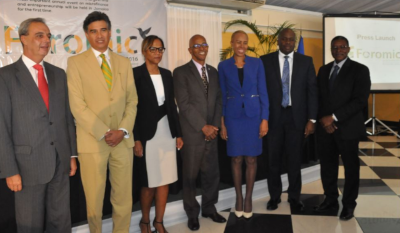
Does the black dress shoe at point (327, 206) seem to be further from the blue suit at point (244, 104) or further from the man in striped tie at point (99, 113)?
the man in striped tie at point (99, 113)

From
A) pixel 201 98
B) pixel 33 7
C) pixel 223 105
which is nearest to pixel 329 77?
pixel 223 105

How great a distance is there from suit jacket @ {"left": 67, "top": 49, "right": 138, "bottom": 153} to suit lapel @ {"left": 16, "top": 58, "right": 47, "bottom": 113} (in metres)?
0.21

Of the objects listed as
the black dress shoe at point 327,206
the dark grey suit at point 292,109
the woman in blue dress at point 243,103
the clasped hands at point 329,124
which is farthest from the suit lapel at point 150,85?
the black dress shoe at point 327,206

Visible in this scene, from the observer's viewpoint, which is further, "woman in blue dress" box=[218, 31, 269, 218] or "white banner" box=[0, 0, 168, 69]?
"white banner" box=[0, 0, 168, 69]

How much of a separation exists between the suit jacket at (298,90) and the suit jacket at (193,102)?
2.09 ft

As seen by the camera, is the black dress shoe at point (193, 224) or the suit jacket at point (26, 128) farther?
the black dress shoe at point (193, 224)

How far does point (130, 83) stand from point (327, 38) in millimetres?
6037

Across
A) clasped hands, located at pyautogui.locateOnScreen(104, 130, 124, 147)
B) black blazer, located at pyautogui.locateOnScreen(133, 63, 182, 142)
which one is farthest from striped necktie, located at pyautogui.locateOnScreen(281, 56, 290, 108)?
clasped hands, located at pyautogui.locateOnScreen(104, 130, 124, 147)

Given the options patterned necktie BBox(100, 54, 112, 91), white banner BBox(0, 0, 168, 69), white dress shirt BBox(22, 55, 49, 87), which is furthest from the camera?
white banner BBox(0, 0, 168, 69)

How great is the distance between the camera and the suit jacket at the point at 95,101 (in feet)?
6.61

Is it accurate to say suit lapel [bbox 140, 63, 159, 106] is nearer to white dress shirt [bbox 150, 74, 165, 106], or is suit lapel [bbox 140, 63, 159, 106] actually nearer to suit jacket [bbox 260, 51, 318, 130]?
white dress shirt [bbox 150, 74, 165, 106]

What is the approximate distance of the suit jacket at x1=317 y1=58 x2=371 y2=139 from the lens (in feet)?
9.21

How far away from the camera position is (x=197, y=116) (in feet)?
8.65

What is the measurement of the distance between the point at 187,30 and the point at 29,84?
4.86 meters
